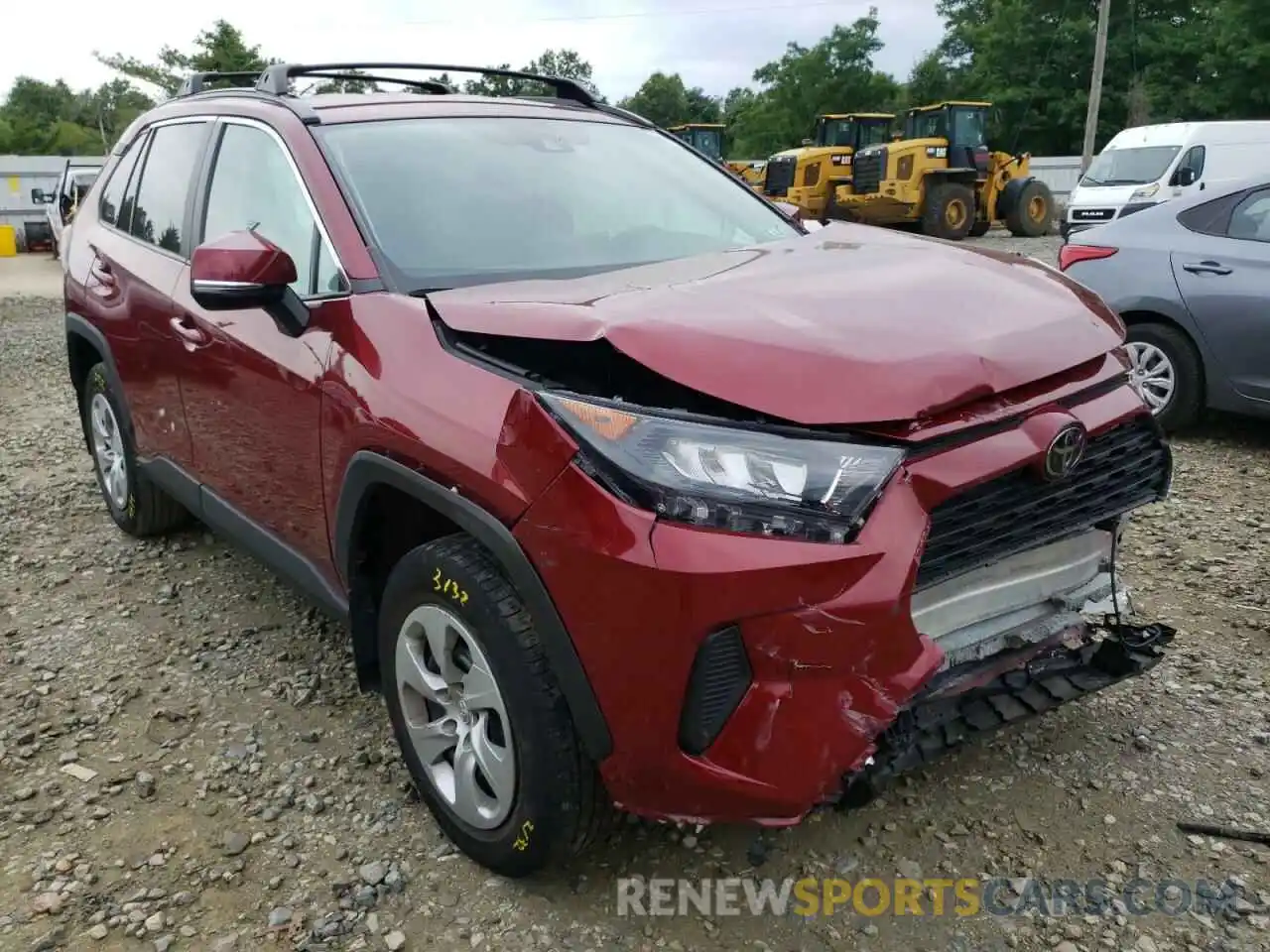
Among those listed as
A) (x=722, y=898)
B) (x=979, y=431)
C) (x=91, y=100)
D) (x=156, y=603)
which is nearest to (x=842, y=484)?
(x=979, y=431)

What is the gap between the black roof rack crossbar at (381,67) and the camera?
332cm

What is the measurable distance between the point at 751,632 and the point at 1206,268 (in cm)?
466

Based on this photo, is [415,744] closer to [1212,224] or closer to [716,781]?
[716,781]

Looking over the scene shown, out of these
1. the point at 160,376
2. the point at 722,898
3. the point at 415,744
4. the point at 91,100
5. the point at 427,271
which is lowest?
the point at 722,898

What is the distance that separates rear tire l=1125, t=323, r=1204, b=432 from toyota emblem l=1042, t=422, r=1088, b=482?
145 inches

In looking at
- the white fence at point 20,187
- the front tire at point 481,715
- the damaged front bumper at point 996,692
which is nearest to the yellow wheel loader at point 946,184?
the damaged front bumper at point 996,692

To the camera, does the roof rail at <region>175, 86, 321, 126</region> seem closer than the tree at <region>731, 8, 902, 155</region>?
Yes

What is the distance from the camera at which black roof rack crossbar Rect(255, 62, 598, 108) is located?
3318mm

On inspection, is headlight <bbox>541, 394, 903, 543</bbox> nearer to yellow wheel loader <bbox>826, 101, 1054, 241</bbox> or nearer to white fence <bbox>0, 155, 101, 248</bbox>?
yellow wheel loader <bbox>826, 101, 1054, 241</bbox>

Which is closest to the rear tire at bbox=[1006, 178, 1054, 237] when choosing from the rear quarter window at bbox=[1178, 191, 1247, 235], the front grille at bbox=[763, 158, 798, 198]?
the front grille at bbox=[763, 158, 798, 198]

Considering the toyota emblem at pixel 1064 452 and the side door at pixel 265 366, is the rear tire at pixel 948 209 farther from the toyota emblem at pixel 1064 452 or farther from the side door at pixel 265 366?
the toyota emblem at pixel 1064 452

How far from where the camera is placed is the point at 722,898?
2338 mm

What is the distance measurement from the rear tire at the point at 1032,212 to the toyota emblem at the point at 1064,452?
20064mm

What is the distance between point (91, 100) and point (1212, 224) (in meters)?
75.7
